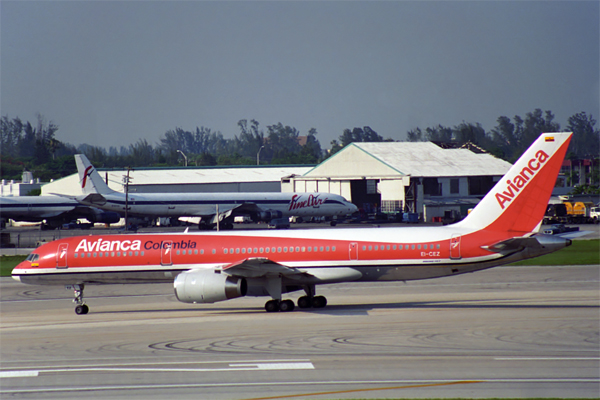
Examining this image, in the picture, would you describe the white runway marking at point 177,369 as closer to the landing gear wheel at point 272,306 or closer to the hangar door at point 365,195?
the landing gear wheel at point 272,306

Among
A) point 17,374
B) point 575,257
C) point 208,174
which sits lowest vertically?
point 17,374

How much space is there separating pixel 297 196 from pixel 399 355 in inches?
2676

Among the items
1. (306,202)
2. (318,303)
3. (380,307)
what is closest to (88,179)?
(306,202)

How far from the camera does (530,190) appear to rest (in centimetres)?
2623

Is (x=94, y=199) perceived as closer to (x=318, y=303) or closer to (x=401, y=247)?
(x=318, y=303)

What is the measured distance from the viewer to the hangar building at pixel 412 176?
93.2 meters

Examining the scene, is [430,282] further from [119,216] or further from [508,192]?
[119,216]

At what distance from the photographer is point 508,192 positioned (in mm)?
26500

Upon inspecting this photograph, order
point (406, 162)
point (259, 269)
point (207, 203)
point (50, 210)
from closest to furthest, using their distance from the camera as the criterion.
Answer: point (259, 269) < point (207, 203) < point (50, 210) < point (406, 162)

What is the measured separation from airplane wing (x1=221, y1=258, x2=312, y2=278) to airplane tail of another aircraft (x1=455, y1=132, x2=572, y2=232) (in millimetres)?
7512

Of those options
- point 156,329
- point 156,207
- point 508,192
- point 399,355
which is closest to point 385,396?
point 399,355

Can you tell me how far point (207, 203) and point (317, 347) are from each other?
217 feet

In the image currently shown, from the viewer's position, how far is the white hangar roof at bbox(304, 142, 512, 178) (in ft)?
310

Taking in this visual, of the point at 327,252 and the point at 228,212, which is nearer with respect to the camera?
the point at 327,252
